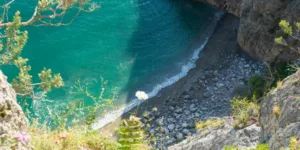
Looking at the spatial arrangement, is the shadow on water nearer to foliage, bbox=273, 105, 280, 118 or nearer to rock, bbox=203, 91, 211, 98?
rock, bbox=203, 91, 211, 98

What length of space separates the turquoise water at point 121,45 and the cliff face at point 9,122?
15874 mm

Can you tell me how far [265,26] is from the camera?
25.3 meters

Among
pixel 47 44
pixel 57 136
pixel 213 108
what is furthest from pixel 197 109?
pixel 57 136

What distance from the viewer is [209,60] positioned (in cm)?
2805

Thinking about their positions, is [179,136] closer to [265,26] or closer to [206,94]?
[206,94]

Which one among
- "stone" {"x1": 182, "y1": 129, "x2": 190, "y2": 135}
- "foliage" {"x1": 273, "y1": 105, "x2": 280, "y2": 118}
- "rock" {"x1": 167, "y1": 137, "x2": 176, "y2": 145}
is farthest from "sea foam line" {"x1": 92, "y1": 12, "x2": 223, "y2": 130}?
"foliage" {"x1": 273, "y1": 105, "x2": 280, "y2": 118}

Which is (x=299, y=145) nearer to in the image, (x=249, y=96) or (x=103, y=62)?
(x=249, y=96)

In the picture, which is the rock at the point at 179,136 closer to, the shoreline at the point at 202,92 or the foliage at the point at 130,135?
the shoreline at the point at 202,92

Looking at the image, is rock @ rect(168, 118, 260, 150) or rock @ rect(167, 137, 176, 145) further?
rock @ rect(167, 137, 176, 145)

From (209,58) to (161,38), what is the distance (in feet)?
14.0

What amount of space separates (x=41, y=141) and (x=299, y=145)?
13.0ft

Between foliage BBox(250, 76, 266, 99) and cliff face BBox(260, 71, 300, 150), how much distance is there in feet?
45.5

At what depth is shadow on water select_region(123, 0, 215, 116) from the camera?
26.8 metres

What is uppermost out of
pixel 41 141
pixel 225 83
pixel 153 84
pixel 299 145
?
pixel 153 84
